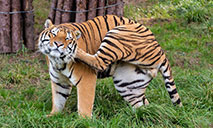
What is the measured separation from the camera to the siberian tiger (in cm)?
392

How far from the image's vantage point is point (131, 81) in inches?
181

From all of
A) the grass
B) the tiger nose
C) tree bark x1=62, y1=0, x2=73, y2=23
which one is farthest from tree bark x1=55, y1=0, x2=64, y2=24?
the tiger nose

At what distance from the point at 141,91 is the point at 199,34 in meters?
5.45

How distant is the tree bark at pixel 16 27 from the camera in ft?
22.8

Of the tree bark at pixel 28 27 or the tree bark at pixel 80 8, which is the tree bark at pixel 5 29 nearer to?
the tree bark at pixel 28 27

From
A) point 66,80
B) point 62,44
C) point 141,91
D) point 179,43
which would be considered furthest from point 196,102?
point 179,43

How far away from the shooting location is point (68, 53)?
12.7 feet

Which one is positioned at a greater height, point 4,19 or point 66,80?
point 4,19

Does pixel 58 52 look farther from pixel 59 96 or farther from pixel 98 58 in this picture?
pixel 59 96

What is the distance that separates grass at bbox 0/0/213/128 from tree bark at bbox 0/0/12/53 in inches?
7.0

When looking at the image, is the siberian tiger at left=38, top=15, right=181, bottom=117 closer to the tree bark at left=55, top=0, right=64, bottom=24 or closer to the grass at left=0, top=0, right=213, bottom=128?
the grass at left=0, top=0, right=213, bottom=128

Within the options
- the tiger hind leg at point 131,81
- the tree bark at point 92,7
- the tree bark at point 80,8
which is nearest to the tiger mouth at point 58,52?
the tiger hind leg at point 131,81

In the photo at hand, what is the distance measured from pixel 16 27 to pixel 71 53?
349 cm

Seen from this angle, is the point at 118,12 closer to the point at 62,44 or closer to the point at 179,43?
the point at 179,43
